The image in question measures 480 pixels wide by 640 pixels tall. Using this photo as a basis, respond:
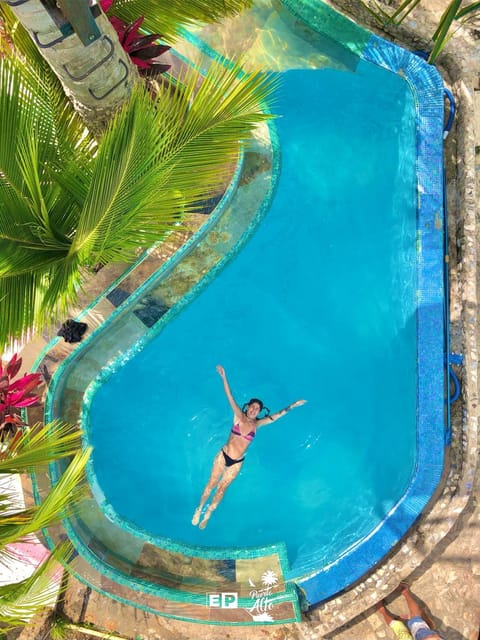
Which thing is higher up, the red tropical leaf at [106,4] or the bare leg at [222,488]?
the red tropical leaf at [106,4]

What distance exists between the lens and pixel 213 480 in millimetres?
6023

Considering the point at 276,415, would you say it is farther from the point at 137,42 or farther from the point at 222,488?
the point at 137,42

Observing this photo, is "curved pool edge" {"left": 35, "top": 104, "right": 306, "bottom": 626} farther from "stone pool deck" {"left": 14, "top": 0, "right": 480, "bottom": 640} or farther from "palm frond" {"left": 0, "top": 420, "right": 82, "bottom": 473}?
"palm frond" {"left": 0, "top": 420, "right": 82, "bottom": 473}

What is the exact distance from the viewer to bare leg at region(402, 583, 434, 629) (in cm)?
570


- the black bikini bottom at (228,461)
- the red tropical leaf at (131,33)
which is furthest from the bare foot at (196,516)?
the red tropical leaf at (131,33)

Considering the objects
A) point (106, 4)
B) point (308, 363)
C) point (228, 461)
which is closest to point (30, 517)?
point (228, 461)

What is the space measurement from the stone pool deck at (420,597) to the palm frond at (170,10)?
247 cm

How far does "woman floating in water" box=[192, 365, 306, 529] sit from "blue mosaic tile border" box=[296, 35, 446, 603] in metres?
1.34

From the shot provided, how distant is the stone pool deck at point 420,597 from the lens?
18.7 ft

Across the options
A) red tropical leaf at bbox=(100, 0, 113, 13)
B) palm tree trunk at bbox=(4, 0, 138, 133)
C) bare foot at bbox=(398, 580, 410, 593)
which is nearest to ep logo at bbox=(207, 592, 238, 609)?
bare foot at bbox=(398, 580, 410, 593)

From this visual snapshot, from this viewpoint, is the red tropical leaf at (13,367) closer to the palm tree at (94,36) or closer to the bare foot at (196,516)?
the palm tree at (94,36)

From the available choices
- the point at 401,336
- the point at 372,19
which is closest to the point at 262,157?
the point at 372,19

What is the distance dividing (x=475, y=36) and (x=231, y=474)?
5.75 metres

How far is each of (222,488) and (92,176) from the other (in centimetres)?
422
